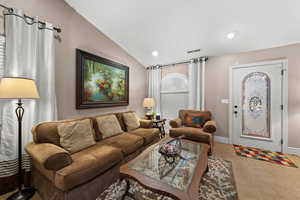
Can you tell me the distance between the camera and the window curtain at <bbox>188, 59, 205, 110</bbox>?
3.32 metres

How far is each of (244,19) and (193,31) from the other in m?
0.88

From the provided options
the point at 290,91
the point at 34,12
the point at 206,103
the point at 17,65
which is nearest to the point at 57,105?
the point at 17,65

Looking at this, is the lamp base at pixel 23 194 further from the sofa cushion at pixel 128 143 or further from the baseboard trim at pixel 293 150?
the baseboard trim at pixel 293 150

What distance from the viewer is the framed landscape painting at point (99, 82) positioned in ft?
7.34

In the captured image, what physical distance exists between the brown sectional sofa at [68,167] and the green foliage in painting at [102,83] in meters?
0.96

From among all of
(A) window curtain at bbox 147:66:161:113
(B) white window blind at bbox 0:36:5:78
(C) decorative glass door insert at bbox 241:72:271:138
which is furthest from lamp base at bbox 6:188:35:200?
(C) decorative glass door insert at bbox 241:72:271:138

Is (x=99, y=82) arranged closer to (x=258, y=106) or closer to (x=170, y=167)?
(x=170, y=167)

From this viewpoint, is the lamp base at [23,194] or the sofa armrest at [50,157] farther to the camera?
the lamp base at [23,194]

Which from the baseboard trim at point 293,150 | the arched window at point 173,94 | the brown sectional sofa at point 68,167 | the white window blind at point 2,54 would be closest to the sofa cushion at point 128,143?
the brown sectional sofa at point 68,167

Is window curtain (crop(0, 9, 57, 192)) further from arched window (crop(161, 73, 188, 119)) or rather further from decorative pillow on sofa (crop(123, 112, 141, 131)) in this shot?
arched window (crop(161, 73, 188, 119))

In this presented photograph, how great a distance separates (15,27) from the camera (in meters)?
1.51

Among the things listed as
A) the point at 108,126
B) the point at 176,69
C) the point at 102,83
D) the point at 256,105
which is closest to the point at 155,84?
the point at 176,69

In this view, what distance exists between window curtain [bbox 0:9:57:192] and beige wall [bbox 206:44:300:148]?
362cm

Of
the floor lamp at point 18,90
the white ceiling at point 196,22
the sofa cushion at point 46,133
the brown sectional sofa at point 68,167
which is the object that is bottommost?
the brown sectional sofa at point 68,167
